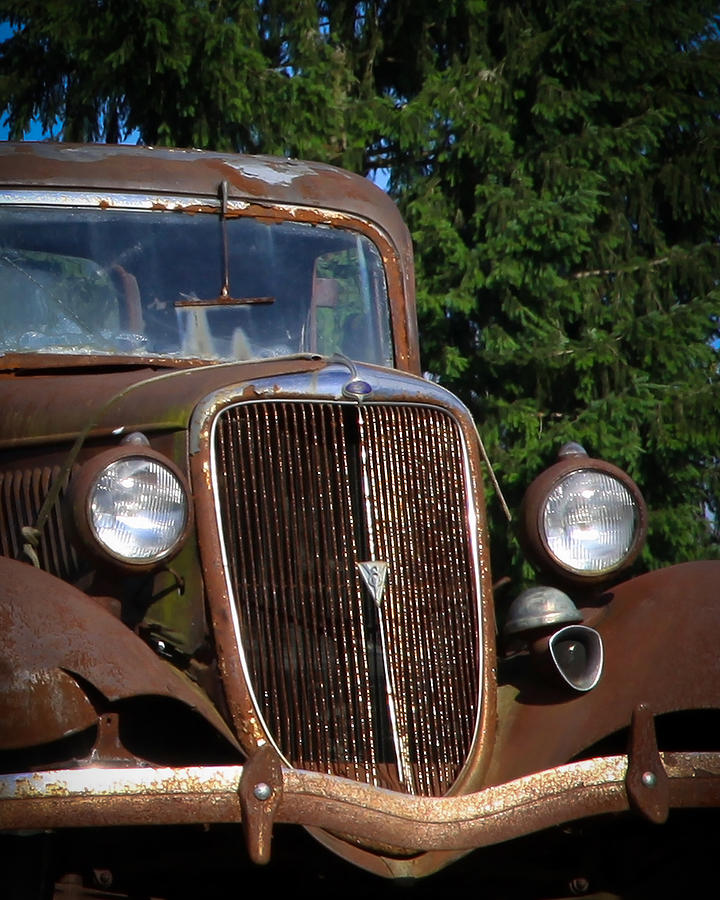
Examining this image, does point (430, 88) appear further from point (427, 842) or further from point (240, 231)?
point (427, 842)

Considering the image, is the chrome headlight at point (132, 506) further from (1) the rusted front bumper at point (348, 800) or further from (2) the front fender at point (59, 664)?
(1) the rusted front bumper at point (348, 800)

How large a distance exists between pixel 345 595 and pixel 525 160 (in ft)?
25.2

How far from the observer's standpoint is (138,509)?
11.0 ft

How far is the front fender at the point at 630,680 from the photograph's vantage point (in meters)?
3.40

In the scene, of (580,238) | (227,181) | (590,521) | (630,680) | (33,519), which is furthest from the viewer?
(580,238)

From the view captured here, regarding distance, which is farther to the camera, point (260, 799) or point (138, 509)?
point (138, 509)

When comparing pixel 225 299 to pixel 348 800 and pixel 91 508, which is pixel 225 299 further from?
pixel 348 800

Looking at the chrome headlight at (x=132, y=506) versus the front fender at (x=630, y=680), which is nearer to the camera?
the chrome headlight at (x=132, y=506)

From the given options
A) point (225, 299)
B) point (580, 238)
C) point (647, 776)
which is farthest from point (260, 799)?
point (580, 238)

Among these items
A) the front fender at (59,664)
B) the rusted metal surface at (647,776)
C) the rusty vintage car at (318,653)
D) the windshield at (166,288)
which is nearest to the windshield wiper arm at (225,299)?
the windshield at (166,288)

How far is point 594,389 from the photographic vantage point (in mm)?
10328

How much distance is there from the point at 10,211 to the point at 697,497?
23.7ft

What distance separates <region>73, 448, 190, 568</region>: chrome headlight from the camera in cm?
328

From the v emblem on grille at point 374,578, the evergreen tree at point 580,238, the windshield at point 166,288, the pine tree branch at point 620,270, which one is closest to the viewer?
the v emblem on grille at point 374,578
